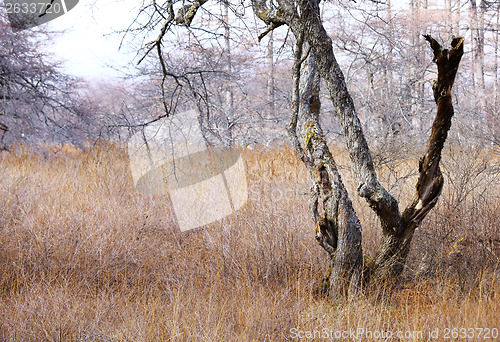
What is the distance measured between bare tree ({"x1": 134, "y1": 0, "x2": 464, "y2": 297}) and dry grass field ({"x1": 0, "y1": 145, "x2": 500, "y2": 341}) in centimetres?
25

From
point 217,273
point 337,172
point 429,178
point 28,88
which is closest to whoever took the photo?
point 429,178

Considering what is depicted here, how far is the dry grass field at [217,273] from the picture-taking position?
212 centimetres

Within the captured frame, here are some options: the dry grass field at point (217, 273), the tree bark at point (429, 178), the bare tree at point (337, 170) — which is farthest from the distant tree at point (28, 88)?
the tree bark at point (429, 178)

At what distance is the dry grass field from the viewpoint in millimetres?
2125

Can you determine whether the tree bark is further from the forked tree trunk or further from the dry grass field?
the dry grass field

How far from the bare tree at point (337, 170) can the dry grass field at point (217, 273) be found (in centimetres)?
25

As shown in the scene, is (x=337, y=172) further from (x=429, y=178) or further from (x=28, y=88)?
(x=28, y=88)

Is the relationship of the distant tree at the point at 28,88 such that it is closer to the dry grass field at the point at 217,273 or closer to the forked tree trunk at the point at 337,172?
the dry grass field at the point at 217,273

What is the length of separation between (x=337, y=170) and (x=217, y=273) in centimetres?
126

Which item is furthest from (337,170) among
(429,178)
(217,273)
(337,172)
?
(217,273)

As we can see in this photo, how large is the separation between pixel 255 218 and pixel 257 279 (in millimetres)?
879

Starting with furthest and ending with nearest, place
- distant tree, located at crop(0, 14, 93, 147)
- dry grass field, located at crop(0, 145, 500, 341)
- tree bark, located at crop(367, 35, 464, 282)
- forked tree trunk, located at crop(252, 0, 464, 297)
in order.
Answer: distant tree, located at crop(0, 14, 93, 147) < forked tree trunk, located at crop(252, 0, 464, 297) < dry grass field, located at crop(0, 145, 500, 341) < tree bark, located at crop(367, 35, 464, 282)

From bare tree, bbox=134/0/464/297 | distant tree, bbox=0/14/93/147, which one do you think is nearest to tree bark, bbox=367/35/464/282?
bare tree, bbox=134/0/464/297

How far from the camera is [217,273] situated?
9.25ft
